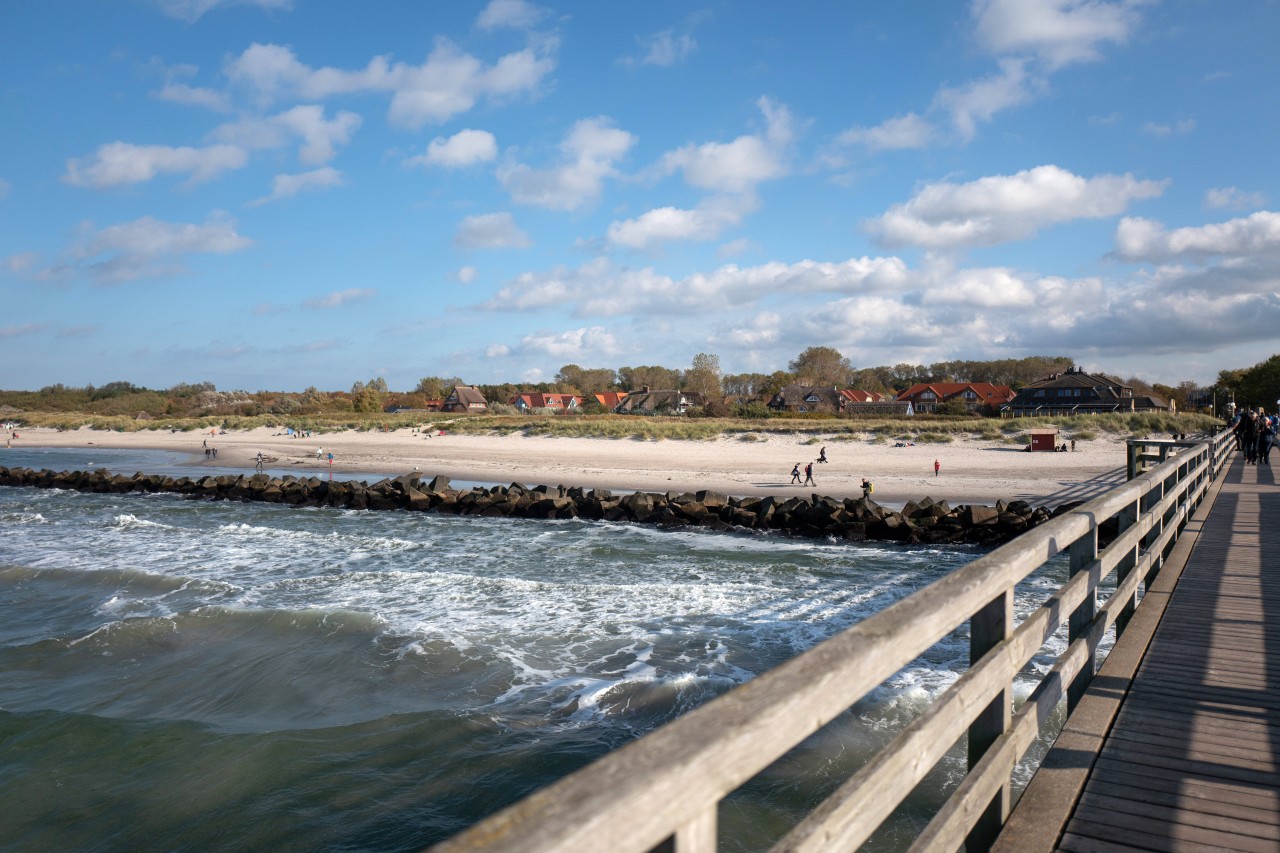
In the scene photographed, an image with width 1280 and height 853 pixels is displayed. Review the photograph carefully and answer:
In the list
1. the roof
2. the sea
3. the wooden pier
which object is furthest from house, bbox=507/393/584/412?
the wooden pier

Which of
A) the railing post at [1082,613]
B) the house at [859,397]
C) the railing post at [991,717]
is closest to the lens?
the railing post at [991,717]

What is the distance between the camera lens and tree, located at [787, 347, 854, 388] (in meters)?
110

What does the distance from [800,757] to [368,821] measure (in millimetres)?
3623

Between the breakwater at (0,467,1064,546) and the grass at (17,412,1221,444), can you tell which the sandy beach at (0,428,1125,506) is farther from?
the breakwater at (0,467,1064,546)

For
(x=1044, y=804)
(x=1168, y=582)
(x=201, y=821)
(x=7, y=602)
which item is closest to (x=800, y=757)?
(x=1168, y=582)

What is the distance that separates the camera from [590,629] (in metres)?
10.6

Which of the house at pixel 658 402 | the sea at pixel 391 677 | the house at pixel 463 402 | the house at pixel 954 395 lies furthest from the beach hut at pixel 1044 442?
the house at pixel 463 402

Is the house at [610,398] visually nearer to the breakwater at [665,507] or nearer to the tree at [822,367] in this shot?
the tree at [822,367]

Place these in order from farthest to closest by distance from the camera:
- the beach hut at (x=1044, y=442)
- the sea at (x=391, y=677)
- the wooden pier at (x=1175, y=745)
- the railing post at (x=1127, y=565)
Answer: the beach hut at (x=1044, y=442) → the sea at (x=391, y=677) → the railing post at (x=1127, y=565) → the wooden pier at (x=1175, y=745)

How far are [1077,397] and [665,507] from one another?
2943 inches

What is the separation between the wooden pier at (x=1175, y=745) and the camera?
2.69 metres

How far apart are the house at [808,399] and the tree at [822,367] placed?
1981 cm

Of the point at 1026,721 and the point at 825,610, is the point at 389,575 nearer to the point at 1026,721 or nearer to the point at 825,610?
the point at 825,610

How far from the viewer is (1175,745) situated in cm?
336
